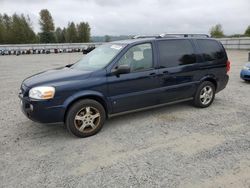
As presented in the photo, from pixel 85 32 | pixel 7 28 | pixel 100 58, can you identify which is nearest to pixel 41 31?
pixel 7 28

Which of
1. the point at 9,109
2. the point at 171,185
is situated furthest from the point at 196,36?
the point at 9,109

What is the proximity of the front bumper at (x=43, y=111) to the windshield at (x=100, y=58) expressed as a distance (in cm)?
107

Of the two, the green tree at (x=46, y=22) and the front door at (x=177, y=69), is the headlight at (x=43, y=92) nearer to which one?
the front door at (x=177, y=69)

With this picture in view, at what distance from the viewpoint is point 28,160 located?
136 inches

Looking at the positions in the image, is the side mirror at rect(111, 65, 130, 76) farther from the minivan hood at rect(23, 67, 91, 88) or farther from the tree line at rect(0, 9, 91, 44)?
the tree line at rect(0, 9, 91, 44)

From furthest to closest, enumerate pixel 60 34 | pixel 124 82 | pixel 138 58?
pixel 60 34
pixel 138 58
pixel 124 82

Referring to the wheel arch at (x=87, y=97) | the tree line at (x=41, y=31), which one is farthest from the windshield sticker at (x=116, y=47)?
the tree line at (x=41, y=31)

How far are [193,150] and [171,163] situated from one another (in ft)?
1.84

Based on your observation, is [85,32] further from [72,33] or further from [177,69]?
[177,69]

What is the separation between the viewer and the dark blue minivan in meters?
3.96

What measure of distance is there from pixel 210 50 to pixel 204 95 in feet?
3.78

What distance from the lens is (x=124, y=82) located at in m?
4.43

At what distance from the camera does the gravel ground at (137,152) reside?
2.94 metres

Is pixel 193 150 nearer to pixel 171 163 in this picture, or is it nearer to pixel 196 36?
pixel 171 163
